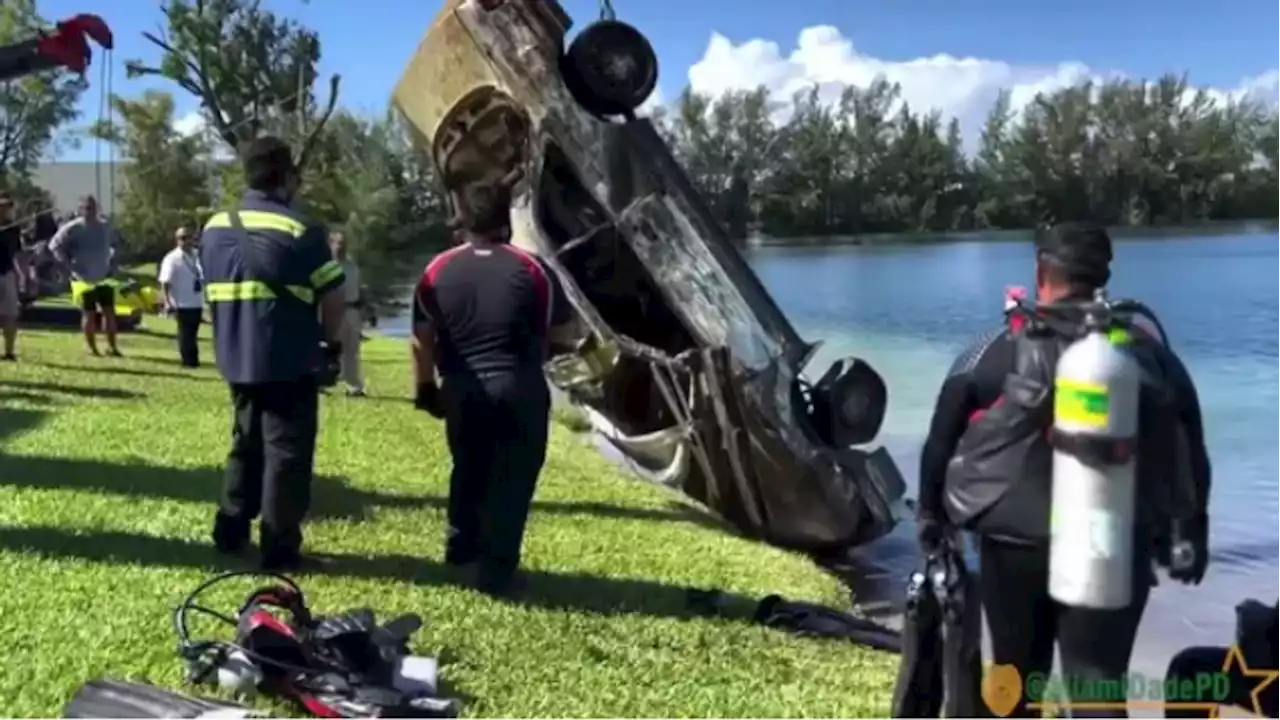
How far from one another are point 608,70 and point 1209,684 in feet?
24.3

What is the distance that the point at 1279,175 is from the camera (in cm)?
8950

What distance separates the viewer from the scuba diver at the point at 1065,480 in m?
4.15

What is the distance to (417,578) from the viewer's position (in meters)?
7.02

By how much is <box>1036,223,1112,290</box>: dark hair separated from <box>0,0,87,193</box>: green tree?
54.1 m

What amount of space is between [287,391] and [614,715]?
89.7 inches

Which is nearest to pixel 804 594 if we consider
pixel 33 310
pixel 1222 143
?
pixel 33 310

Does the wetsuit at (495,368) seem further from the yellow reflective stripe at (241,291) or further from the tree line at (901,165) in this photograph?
the tree line at (901,165)

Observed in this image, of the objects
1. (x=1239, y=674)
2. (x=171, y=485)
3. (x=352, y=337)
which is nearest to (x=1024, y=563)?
(x=1239, y=674)

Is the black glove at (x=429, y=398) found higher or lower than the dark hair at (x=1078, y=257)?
lower

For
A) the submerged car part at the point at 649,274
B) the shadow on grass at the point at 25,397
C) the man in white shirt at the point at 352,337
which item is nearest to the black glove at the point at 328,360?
the submerged car part at the point at 649,274

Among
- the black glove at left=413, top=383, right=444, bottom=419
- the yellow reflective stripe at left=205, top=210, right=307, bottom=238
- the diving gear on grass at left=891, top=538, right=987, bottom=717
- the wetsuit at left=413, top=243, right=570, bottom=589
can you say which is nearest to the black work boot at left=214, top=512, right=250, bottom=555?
the black glove at left=413, top=383, right=444, bottom=419

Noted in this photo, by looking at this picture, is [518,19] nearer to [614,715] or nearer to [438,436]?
[438,436]

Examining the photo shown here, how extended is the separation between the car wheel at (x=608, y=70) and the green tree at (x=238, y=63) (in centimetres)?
3715

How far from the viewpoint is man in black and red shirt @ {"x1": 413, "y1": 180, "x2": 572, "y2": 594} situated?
661cm
